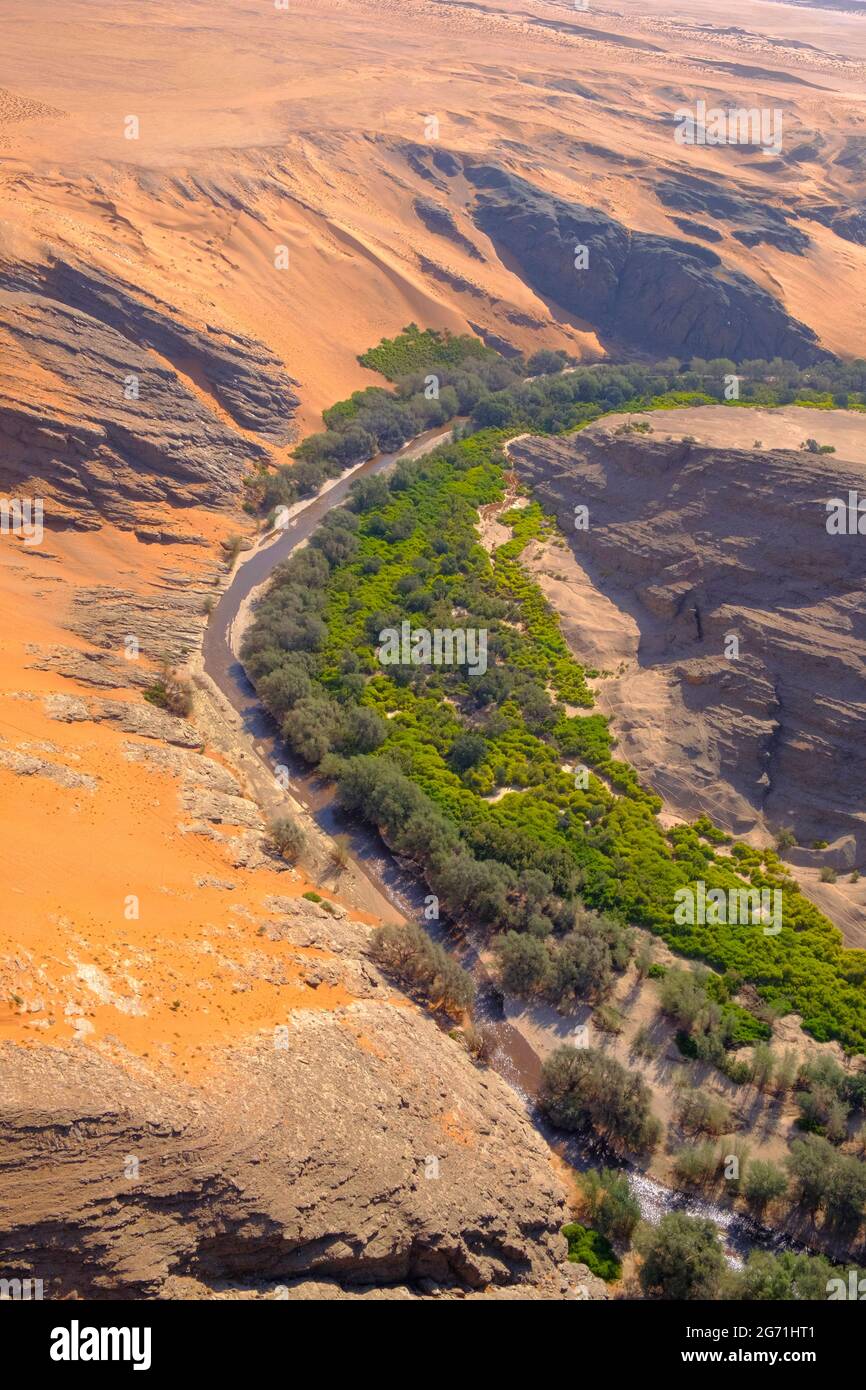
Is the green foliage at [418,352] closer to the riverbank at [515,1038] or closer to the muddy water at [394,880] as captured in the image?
the muddy water at [394,880]

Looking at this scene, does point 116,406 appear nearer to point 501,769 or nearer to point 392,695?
point 392,695

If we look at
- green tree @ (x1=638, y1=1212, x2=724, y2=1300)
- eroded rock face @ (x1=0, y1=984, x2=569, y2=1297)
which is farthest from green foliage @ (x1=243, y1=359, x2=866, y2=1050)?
eroded rock face @ (x1=0, y1=984, x2=569, y2=1297)

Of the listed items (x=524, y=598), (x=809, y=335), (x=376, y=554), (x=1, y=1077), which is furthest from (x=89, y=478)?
(x=809, y=335)

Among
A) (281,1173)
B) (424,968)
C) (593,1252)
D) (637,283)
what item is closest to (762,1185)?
(593,1252)

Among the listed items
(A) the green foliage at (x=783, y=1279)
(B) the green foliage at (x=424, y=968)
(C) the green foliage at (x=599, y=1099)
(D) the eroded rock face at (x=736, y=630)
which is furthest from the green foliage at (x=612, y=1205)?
(D) the eroded rock face at (x=736, y=630)

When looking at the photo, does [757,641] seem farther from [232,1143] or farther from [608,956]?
[232,1143]

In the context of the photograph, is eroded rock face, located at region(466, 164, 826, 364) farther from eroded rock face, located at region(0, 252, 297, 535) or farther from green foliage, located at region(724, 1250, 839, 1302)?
green foliage, located at region(724, 1250, 839, 1302)
